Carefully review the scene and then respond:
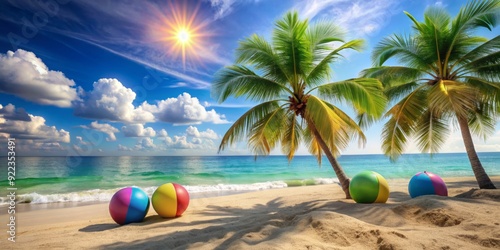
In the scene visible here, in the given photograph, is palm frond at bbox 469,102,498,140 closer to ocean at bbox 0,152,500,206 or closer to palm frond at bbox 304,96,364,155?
ocean at bbox 0,152,500,206

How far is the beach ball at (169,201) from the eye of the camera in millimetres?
6328

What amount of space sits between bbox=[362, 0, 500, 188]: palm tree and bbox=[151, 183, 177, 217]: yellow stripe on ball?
8223 mm

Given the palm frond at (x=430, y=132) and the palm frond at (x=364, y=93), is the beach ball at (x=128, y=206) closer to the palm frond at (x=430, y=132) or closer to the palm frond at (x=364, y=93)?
the palm frond at (x=364, y=93)

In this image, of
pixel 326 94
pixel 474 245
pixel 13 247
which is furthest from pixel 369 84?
pixel 13 247

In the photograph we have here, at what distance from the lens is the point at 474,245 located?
10.1 feet

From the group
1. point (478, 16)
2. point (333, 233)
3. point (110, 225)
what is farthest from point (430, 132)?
point (110, 225)

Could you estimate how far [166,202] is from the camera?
20.7ft

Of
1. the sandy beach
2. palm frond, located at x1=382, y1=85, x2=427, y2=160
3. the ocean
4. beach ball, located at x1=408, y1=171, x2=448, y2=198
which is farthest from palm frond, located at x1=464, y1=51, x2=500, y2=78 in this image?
the sandy beach

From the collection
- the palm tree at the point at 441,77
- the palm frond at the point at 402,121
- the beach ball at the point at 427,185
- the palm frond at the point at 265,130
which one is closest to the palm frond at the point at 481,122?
the palm tree at the point at 441,77

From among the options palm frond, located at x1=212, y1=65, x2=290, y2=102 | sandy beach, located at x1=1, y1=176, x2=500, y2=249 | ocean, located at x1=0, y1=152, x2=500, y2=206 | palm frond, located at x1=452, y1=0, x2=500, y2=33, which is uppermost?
palm frond, located at x1=452, y1=0, x2=500, y2=33

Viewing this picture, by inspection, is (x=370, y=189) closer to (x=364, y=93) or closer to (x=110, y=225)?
(x=364, y=93)

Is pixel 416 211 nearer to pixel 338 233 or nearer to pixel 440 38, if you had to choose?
pixel 338 233

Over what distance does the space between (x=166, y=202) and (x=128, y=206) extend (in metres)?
0.88

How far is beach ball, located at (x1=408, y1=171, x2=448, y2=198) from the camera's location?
6.98 meters
